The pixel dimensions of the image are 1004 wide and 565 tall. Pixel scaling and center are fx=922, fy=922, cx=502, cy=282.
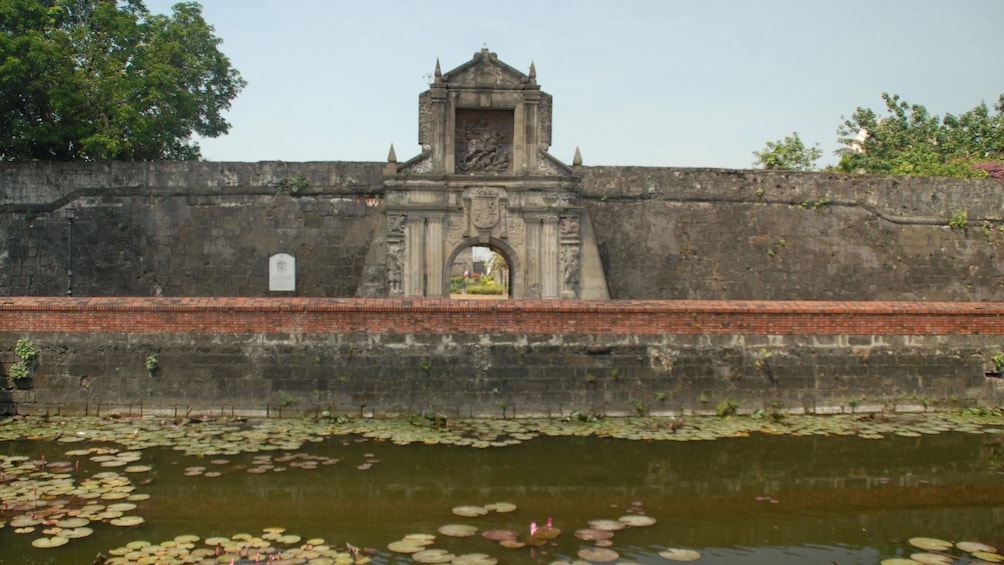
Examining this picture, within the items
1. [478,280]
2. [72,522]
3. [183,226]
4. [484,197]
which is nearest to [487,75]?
[484,197]

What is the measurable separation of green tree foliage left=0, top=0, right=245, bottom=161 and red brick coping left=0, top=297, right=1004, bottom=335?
7.49 meters

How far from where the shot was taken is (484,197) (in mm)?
15883

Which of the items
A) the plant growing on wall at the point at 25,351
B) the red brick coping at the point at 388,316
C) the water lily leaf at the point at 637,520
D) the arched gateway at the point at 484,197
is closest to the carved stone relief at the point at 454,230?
the arched gateway at the point at 484,197

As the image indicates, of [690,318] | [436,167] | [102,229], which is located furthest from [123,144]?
[690,318]

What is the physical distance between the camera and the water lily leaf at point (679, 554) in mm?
6344

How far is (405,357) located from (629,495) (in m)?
3.65

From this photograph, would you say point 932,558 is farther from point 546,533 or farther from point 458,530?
point 458,530

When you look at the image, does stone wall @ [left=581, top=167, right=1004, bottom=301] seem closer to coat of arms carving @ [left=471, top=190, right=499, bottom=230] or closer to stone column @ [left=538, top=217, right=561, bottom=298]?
stone column @ [left=538, top=217, right=561, bottom=298]

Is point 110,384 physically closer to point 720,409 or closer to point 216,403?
point 216,403

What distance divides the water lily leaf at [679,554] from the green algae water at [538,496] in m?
0.04

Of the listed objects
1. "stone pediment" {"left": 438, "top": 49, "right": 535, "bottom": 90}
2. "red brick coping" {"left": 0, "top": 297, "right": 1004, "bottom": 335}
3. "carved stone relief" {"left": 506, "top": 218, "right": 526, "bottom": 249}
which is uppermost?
"stone pediment" {"left": 438, "top": 49, "right": 535, "bottom": 90}

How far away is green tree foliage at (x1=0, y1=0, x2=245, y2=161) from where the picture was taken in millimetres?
17062

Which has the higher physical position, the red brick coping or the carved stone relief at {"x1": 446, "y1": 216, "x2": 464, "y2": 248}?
→ the carved stone relief at {"x1": 446, "y1": 216, "x2": 464, "y2": 248}

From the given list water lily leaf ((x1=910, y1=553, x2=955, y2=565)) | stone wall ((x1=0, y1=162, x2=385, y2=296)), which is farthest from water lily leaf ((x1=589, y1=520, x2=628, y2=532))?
stone wall ((x1=0, y1=162, x2=385, y2=296))
